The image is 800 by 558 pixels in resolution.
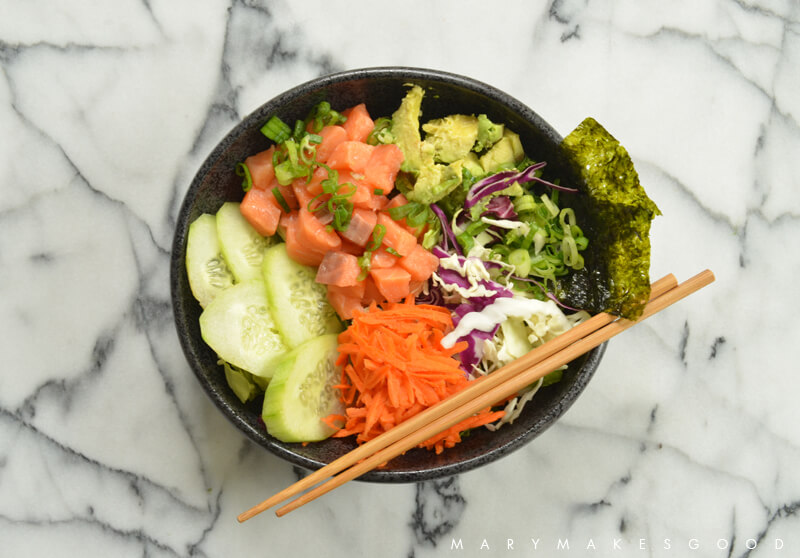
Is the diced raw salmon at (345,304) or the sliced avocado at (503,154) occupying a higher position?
the sliced avocado at (503,154)

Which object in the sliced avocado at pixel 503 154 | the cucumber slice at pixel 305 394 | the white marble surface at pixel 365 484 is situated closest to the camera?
the cucumber slice at pixel 305 394

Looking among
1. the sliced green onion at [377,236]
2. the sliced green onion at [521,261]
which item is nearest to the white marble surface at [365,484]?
the sliced green onion at [521,261]

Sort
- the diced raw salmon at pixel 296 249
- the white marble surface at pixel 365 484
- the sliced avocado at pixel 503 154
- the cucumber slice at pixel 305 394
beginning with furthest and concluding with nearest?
the white marble surface at pixel 365 484 < the sliced avocado at pixel 503 154 < the diced raw salmon at pixel 296 249 < the cucumber slice at pixel 305 394

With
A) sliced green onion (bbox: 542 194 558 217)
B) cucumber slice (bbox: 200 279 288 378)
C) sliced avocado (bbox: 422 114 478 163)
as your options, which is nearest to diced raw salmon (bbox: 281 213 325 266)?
cucumber slice (bbox: 200 279 288 378)

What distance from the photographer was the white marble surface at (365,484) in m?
2.24

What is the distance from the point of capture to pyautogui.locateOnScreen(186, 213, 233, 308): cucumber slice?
1878mm

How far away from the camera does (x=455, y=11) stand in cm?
236

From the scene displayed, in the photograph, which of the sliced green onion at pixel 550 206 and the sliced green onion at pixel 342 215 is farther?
the sliced green onion at pixel 550 206

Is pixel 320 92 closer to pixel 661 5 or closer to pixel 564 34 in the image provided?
pixel 564 34

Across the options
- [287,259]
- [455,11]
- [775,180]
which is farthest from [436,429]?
[775,180]

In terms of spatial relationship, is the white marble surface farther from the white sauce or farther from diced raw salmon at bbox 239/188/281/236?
the white sauce

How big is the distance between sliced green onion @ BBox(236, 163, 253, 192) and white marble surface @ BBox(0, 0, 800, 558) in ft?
1.26

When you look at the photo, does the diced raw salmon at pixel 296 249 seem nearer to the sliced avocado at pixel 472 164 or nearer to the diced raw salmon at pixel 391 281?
the diced raw salmon at pixel 391 281

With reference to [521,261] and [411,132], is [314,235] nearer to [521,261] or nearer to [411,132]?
[411,132]
